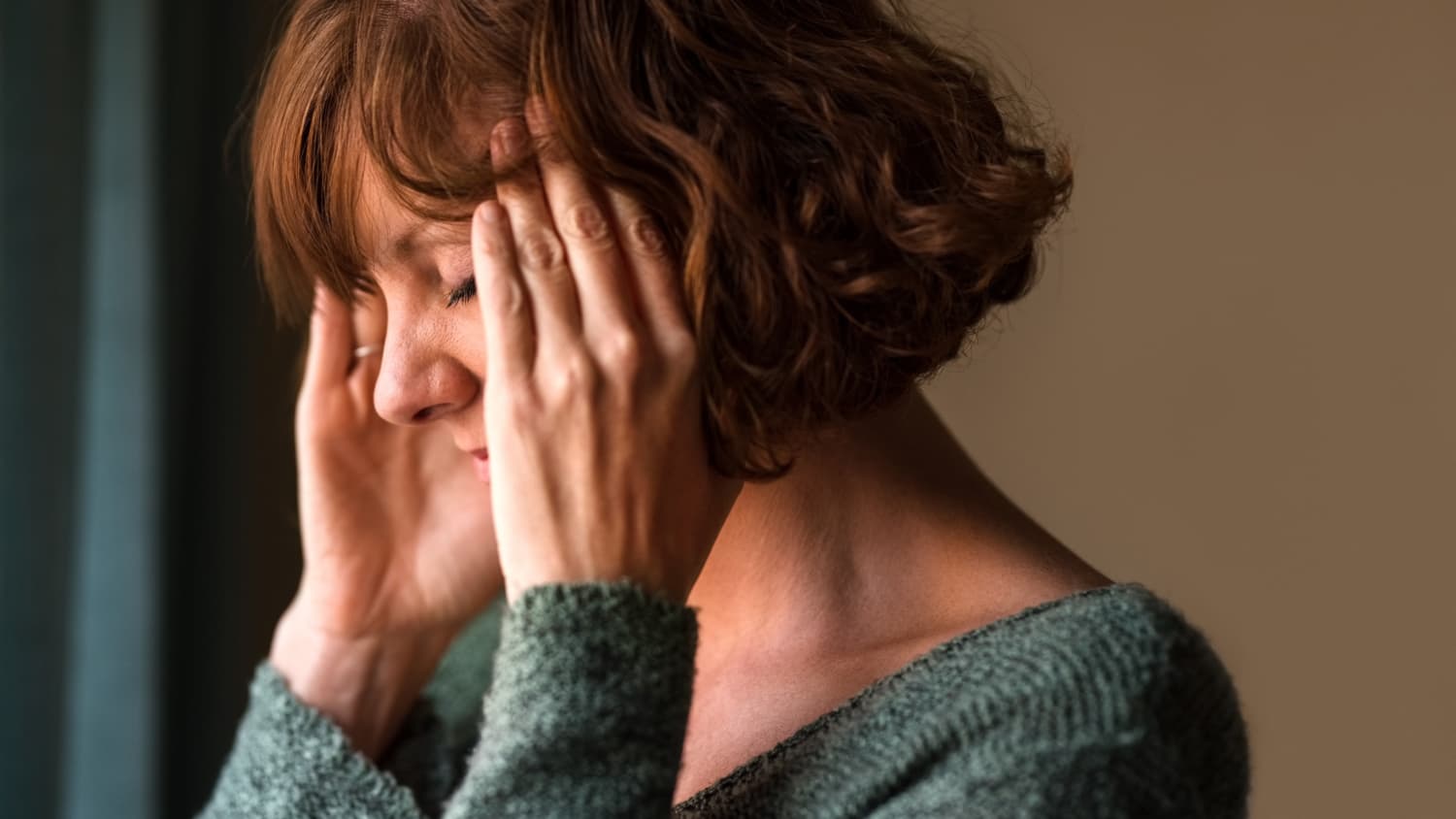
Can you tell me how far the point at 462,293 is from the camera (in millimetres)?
951

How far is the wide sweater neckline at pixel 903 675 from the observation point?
0.90m

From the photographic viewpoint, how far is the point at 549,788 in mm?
810

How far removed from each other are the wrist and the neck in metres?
0.31

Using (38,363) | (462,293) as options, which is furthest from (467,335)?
(38,363)

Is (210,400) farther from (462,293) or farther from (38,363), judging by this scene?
(462,293)

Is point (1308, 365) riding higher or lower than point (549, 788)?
higher

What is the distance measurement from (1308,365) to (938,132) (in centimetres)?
114

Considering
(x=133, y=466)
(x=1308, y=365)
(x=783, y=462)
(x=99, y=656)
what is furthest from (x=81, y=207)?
A: (x=1308, y=365)

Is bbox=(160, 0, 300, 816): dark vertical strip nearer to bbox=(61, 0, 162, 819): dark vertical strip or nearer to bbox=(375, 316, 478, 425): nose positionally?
bbox=(61, 0, 162, 819): dark vertical strip

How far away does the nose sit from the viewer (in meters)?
0.97

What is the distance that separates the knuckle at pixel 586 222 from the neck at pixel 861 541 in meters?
0.22

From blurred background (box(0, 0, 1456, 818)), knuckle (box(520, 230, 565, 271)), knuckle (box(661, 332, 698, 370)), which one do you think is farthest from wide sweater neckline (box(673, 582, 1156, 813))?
blurred background (box(0, 0, 1456, 818))

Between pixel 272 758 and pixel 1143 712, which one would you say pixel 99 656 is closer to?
pixel 272 758

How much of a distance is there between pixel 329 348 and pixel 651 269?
484 millimetres
